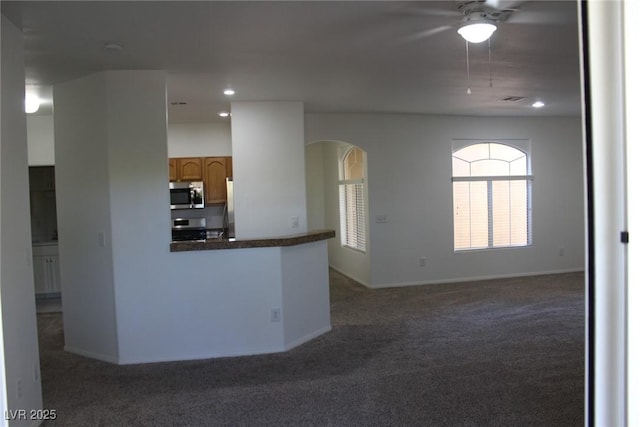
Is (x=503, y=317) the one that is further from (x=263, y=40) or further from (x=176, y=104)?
(x=176, y=104)

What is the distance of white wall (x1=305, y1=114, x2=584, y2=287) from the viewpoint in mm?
6668

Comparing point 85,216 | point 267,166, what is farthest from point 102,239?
point 267,166

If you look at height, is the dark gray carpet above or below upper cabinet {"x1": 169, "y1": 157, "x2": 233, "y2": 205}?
below

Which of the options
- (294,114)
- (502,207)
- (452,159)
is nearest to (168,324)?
(294,114)

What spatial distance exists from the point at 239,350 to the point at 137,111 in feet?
7.41

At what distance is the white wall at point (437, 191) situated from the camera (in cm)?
667

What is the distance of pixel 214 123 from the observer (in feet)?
A: 22.0

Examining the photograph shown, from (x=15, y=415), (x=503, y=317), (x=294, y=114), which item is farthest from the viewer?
(x=294, y=114)

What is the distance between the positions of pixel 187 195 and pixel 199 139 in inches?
33.0

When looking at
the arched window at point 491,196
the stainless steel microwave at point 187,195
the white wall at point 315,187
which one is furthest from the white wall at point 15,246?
the white wall at point 315,187

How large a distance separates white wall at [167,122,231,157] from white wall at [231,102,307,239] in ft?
4.33

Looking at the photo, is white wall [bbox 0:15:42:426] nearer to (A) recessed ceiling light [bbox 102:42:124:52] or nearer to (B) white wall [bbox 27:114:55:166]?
(A) recessed ceiling light [bbox 102:42:124:52]

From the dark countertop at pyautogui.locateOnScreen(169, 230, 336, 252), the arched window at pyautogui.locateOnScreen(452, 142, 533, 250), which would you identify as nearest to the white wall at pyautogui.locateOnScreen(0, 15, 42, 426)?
the dark countertop at pyautogui.locateOnScreen(169, 230, 336, 252)

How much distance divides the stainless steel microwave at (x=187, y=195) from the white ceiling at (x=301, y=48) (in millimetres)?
1604
